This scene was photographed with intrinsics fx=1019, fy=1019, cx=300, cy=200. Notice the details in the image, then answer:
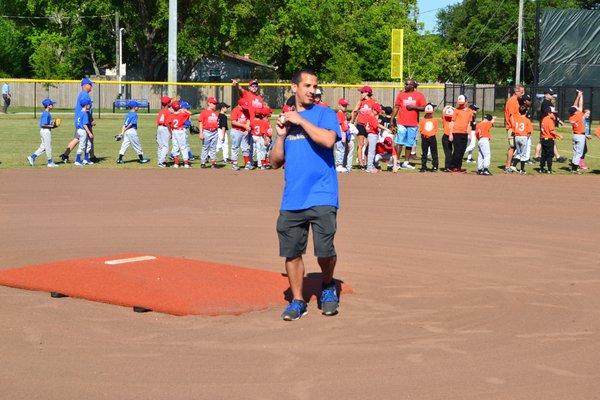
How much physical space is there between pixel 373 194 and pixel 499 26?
81128 millimetres

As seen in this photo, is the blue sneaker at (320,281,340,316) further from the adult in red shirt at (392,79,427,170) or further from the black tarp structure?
the black tarp structure

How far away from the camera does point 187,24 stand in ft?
210

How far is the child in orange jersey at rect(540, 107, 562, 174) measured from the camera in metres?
23.2

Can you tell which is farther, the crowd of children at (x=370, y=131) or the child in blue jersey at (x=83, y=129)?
the child in blue jersey at (x=83, y=129)

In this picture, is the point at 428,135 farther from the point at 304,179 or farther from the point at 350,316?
the point at 304,179

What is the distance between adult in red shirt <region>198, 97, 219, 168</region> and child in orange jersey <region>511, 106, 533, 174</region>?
6835mm

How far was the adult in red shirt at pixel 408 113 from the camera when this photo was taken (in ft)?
75.9

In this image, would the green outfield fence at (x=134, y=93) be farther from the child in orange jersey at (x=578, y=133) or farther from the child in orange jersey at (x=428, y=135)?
the child in orange jersey at (x=578, y=133)

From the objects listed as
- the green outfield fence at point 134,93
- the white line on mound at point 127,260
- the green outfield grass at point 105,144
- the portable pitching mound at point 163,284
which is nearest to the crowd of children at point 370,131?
the green outfield grass at point 105,144

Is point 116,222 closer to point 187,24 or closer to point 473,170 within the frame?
point 473,170

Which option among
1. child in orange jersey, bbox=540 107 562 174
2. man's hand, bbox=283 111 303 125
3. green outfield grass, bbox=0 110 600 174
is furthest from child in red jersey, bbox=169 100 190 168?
man's hand, bbox=283 111 303 125

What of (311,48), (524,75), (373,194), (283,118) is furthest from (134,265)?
(524,75)

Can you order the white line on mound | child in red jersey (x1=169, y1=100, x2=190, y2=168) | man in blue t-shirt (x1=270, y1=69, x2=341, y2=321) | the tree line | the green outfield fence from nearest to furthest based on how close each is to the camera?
1. man in blue t-shirt (x1=270, y1=69, x2=341, y2=321)
2. the white line on mound
3. child in red jersey (x1=169, y1=100, x2=190, y2=168)
4. the green outfield fence
5. the tree line

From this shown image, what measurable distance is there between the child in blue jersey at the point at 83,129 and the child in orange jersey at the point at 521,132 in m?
9.78
